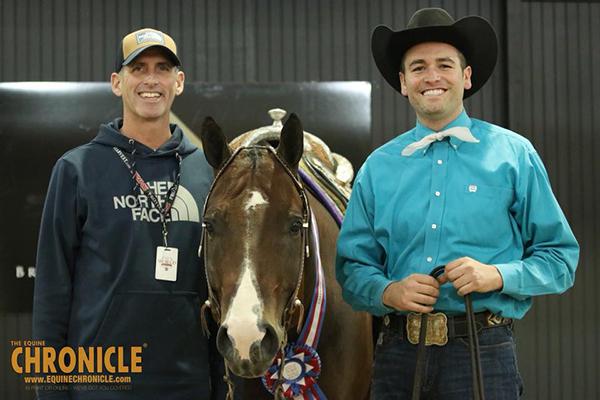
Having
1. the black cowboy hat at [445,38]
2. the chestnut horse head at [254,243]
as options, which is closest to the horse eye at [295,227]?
the chestnut horse head at [254,243]

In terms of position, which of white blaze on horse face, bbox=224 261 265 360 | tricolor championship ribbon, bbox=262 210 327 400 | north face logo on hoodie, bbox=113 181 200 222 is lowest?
tricolor championship ribbon, bbox=262 210 327 400

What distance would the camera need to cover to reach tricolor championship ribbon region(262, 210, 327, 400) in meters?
1.95

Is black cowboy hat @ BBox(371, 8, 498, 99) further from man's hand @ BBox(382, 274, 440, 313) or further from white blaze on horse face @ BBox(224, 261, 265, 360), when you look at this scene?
white blaze on horse face @ BBox(224, 261, 265, 360)

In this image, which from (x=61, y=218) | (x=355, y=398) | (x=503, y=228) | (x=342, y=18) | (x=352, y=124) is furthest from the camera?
(x=342, y=18)

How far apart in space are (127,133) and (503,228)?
116cm

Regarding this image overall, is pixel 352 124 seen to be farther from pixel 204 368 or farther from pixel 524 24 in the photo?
pixel 204 368

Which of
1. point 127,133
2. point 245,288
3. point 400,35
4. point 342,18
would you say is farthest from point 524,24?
point 245,288

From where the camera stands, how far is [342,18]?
5586 millimetres

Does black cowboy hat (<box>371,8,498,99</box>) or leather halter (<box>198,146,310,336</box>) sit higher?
black cowboy hat (<box>371,8,498,99</box>)

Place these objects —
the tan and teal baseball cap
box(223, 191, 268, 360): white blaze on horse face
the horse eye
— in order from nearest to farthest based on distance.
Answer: box(223, 191, 268, 360): white blaze on horse face < the horse eye < the tan and teal baseball cap

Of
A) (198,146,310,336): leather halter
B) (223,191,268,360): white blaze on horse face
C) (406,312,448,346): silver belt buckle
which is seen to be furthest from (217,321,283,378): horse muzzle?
(406,312,448,346): silver belt buckle

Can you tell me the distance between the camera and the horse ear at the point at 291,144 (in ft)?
5.85

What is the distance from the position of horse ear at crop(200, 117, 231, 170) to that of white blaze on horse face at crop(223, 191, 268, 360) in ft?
1.04

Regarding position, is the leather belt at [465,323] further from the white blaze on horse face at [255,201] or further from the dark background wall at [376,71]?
the dark background wall at [376,71]
